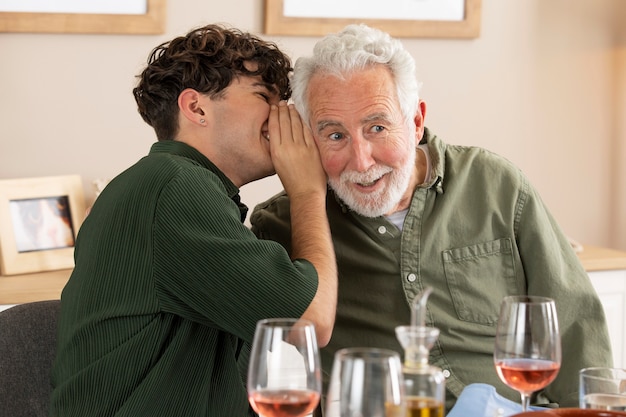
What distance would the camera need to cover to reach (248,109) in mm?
2012

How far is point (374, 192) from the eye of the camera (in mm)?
2135

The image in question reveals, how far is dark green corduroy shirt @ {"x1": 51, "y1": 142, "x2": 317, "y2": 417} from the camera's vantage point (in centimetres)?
164

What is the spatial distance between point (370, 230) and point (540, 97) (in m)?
1.61

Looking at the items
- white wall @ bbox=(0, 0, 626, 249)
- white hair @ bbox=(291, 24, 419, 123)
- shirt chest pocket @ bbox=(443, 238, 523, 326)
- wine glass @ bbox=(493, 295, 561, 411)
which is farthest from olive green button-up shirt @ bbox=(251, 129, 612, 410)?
white wall @ bbox=(0, 0, 626, 249)

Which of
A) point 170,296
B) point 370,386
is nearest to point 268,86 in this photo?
point 170,296

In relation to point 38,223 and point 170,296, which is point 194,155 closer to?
point 170,296

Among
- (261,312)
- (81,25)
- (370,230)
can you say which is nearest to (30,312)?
(261,312)

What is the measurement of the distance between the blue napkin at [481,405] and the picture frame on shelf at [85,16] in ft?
6.15

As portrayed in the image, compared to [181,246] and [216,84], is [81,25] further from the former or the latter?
[181,246]

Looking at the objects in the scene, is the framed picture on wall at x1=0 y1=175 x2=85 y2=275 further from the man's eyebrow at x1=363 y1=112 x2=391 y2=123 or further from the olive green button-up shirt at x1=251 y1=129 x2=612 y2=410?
the man's eyebrow at x1=363 y1=112 x2=391 y2=123

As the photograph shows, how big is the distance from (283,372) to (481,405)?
451 mm

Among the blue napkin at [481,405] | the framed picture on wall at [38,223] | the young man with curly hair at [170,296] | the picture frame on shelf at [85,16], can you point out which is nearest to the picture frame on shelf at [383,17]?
the picture frame on shelf at [85,16]

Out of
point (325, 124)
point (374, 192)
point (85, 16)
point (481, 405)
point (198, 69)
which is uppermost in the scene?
point (85, 16)

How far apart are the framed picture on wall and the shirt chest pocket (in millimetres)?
1230
